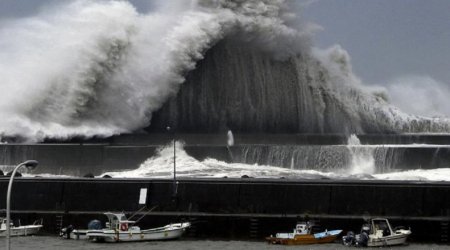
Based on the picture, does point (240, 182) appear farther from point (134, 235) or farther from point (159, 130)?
point (159, 130)

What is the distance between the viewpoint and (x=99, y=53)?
4866 centimetres

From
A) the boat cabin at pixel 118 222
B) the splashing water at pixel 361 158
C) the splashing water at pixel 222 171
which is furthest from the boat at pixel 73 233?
the splashing water at pixel 361 158

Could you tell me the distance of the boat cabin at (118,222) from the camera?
30766 mm

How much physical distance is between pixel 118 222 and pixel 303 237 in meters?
5.14

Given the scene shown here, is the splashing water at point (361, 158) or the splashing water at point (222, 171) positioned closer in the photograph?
the splashing water at point (222, 171)

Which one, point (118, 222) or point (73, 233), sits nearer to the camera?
point (118, 222)

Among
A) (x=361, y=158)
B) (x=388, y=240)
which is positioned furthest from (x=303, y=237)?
(x=361, y=158)

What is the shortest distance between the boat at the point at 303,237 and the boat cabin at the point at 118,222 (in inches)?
156

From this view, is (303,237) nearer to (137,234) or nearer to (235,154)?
(137,234)

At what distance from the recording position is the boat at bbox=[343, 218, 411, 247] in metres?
28.6

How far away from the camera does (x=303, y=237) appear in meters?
29.3

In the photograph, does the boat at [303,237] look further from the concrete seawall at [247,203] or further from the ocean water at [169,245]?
the concrete seawall at [247,203]

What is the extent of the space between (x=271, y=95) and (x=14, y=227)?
2092cm

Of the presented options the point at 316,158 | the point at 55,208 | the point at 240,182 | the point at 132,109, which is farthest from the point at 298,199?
the point at 132,109
